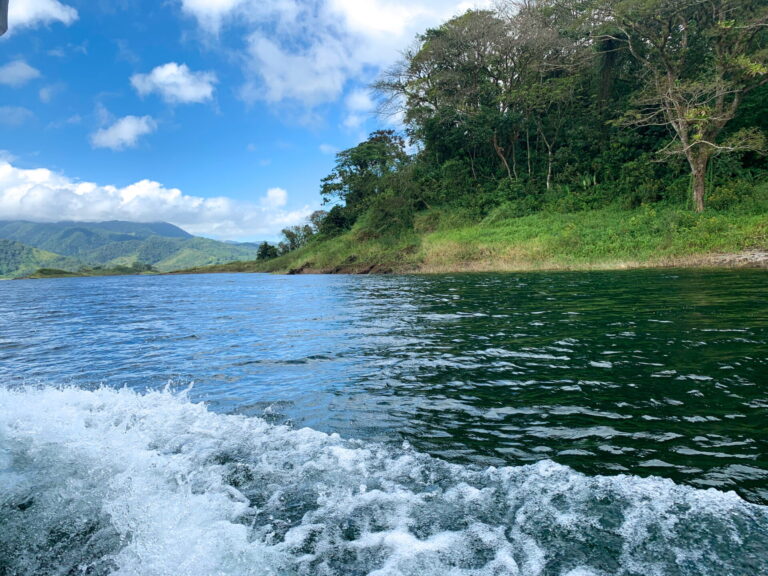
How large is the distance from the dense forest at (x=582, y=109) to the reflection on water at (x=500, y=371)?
18.7 metres

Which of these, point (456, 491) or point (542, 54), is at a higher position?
point (542, 54)

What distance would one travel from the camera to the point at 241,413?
5695mm

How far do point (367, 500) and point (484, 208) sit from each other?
1647 inches

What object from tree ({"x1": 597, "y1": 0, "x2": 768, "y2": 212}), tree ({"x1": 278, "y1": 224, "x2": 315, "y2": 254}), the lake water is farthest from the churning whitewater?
tree ({"x1": 278, "y1": 224, "x2": 315, "y2": 254})

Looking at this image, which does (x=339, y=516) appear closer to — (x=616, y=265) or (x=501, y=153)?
(x=616, y=265)

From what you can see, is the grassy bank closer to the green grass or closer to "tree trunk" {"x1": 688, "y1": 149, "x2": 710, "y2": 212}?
the green grass

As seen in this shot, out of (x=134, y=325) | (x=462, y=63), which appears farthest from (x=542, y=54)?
(x=134, y=325)

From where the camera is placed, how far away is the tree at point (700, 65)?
26.5m

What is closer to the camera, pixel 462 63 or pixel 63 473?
pixel 63 473

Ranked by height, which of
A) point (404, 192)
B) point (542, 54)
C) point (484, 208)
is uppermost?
point (542, 54)

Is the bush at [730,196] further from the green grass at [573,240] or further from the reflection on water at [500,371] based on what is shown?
the reflection on water at [500,371]

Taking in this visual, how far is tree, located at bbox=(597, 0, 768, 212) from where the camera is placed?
26.5 m

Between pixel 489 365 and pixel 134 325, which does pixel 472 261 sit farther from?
pixel 489 365

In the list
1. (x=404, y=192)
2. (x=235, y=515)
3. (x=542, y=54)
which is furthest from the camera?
(x=404, y=192)
